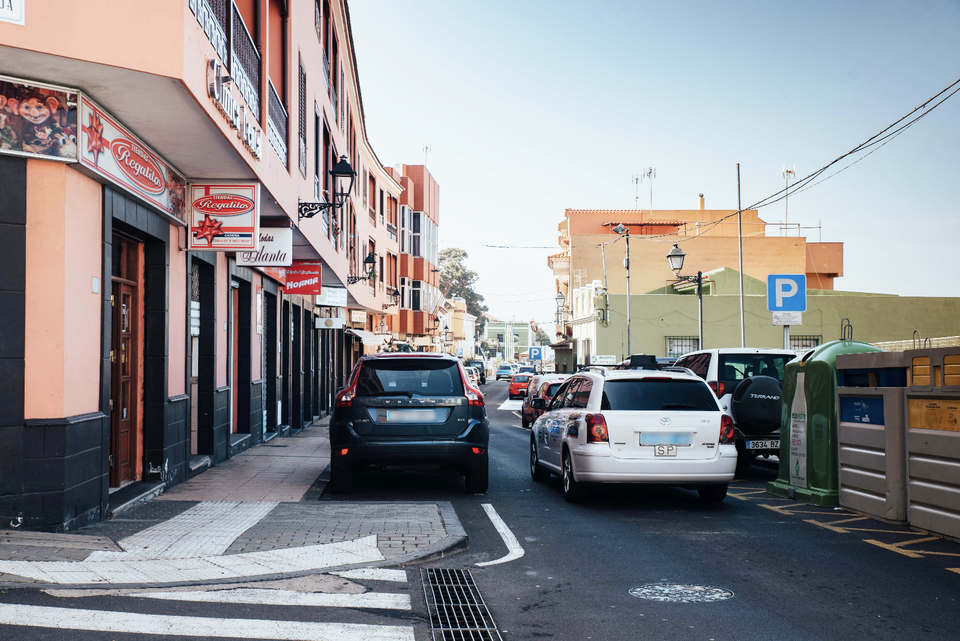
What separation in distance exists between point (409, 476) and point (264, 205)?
4699 mm

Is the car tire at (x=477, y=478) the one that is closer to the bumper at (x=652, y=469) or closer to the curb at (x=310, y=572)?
the bumper at (x=652, y=469)

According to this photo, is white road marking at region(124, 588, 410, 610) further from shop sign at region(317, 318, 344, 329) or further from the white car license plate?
shop sign at region(317, 318, 344, 329)

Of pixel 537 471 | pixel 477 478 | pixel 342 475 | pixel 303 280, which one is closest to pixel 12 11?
pixel 342 475

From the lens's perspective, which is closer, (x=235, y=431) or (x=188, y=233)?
(x=188, y=233)

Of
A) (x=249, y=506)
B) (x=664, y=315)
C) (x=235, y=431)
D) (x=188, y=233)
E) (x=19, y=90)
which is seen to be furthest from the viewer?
(x=664, y=315)

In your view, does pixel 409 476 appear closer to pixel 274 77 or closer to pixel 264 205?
pixel 264 205

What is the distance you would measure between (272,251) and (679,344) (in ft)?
123

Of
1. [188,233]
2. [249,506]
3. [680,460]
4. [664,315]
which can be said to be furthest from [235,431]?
[664,315]

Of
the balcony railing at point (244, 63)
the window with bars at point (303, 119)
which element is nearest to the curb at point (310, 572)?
the balcony railing at point (244, 63)

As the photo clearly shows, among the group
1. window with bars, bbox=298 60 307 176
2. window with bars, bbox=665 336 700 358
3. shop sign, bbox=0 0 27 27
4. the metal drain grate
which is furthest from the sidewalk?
window with bars, bbox=665 336 700 358

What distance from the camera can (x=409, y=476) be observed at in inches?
544

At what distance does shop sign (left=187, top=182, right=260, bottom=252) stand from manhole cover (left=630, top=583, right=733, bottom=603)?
24.6ft

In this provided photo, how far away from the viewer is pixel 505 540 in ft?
27.5

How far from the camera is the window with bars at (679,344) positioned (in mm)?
49250
